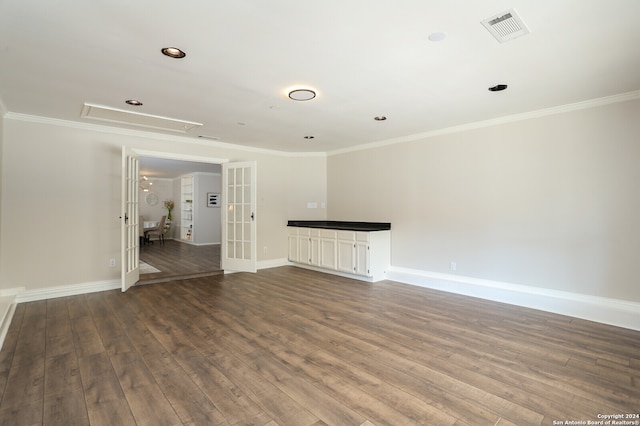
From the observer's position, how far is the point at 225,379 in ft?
7.42

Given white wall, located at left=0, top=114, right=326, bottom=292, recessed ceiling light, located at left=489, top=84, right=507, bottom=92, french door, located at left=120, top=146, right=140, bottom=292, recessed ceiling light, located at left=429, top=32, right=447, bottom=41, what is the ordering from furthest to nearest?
french door, located at left=120, top=146, right=140, bottom=292 → white wall, located at left=0, top=114, right=326, bottom=292 → recessed ceiling light, located at left=489, top=84, right=507, bottom=92 → recessed ceiling light, located at left=429, top=32, right=447, bottom=41

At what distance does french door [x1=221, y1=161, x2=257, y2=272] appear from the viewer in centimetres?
587

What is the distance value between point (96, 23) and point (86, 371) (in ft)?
8.22

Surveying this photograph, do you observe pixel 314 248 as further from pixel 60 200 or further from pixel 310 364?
pixel 60 200

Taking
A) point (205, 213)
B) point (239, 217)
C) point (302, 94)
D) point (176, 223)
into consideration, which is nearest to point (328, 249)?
point (239, 217)

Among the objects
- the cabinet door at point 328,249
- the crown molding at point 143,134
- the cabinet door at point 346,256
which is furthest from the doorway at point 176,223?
the cabinet door at point 346,256

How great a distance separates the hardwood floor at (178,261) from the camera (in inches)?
220

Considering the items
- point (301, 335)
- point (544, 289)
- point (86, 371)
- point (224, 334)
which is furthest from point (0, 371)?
point (544, 289)

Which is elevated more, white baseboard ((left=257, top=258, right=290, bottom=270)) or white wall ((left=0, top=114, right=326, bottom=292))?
white wall ((left=0, top=114, right=326, bottom=292))

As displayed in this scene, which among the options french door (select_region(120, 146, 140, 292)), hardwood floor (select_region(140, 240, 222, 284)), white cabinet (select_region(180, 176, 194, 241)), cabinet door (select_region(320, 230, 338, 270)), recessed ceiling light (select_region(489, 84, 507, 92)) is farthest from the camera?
white cabinet (select_region(180, 176, 194, 241))

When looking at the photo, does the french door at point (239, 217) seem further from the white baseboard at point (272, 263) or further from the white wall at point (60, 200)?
the white wall at point (60, 200)

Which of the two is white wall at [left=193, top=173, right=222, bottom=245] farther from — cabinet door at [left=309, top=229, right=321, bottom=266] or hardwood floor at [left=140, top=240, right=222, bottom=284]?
cabinet door at [left=309, top=229, right=321, bottom=266]

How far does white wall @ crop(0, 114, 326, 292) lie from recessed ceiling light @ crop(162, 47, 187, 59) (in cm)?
301

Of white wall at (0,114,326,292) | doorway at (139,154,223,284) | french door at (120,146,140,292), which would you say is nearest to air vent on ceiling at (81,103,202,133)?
french door at (120,146,140,292)
